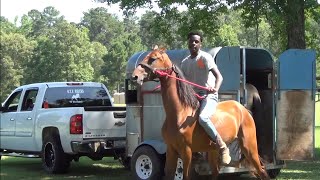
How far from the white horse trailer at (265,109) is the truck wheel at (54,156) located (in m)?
2.35

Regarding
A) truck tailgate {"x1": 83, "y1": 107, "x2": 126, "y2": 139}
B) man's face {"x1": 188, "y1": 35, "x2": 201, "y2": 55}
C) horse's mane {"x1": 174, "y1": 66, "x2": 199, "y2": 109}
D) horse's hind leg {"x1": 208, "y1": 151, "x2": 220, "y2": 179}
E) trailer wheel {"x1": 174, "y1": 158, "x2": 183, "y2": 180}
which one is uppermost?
man's face {"x1": 188, "y1": 35, "x2": 201, "y2": 55}

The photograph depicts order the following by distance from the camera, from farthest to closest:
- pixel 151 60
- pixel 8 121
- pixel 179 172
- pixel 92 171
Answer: pixel 8 121, pixel 92 171, pixel 179 172, pixel 151 60

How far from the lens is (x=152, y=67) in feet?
23.3

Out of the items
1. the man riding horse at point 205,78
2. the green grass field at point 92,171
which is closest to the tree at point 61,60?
the green grass field at point 92,171

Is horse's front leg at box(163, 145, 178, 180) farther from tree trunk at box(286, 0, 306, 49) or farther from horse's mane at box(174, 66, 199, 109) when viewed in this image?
tree trunk at box(286, 0, 306, 49)

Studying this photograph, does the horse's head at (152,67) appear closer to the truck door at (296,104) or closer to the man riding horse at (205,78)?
the man riding horse at (205,78)

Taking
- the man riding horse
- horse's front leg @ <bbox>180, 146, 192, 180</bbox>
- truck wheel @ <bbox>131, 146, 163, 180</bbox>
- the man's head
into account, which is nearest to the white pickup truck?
truck wheel @ <bbox>131, 146, 163, 180</bbox>

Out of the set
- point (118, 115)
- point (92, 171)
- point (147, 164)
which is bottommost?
point (92, 171)

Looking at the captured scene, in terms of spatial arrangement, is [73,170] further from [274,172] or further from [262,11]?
[262,11]

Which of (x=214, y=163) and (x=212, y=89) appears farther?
(x=214, y=163)

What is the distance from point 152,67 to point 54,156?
5469mm

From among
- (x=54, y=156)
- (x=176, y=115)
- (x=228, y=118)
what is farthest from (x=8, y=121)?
(x=176, y=115)

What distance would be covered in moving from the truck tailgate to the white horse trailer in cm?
148

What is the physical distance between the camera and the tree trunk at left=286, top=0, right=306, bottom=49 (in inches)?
506
